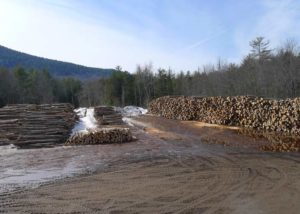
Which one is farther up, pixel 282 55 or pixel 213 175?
pixel 282 55

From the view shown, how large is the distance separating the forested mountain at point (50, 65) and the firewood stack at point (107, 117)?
92.3 m

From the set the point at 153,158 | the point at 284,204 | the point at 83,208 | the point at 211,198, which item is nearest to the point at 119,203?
the point at 83,208

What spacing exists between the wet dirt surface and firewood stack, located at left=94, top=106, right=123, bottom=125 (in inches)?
371

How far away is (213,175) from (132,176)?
1.73 meters

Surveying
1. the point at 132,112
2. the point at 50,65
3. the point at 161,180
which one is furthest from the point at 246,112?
the point at 50,65

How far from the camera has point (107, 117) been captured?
24484mm

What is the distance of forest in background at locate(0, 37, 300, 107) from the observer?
38.6 meters

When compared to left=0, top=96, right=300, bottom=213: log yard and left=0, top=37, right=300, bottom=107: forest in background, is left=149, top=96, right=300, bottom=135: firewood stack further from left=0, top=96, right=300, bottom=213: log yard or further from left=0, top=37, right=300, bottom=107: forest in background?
left=0, top=37, right=300, bottom=107: forest in background

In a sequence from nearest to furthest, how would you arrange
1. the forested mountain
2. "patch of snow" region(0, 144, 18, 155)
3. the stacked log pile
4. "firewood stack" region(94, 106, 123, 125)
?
"patch of snow" region(0, 144, 18, 155)
the stacked log pile
"firewood stack" region(94, 106, 123, 125)
the forested mountain

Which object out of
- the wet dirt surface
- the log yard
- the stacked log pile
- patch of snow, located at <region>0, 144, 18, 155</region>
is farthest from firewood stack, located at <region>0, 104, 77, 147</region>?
the wet dirt surface

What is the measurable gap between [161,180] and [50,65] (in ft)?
424

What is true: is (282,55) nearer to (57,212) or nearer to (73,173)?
(73,173)

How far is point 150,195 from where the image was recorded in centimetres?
721

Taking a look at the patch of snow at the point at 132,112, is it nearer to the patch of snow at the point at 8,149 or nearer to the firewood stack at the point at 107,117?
the firewood stack at the point at 107,117
